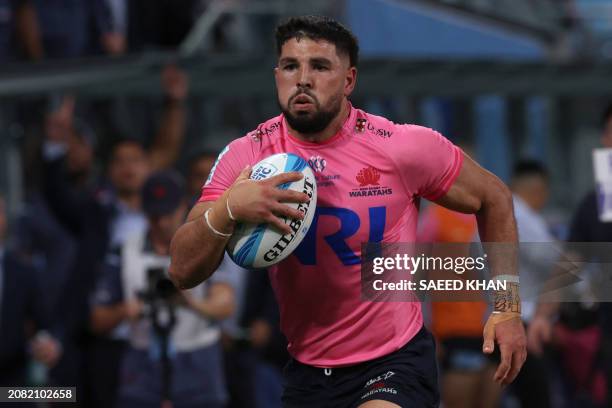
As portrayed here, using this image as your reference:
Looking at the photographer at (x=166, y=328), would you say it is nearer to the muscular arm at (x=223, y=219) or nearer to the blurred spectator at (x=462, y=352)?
the blurred spectator at (x=462, y=352)

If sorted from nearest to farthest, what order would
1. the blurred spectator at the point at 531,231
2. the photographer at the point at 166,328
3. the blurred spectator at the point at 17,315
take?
the photographer at the point at 166,328 → the blurred spectator at the point at 17,315 → the blurred spectator at the point at 531,231

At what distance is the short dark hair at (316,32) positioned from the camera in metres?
6.04

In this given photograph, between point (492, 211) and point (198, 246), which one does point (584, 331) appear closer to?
point (492, 211)

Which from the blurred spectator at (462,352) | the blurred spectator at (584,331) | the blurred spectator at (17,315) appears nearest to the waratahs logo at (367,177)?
the blurred spectator at (584,331)

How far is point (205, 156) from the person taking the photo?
10.1 metres

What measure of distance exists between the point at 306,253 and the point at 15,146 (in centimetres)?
570

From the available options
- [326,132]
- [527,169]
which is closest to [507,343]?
[326,132]

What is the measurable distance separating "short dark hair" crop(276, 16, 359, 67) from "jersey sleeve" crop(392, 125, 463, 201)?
1.54ft

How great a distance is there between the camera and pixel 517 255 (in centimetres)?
634

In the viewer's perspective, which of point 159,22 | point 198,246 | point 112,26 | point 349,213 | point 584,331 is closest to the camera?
point 198,246

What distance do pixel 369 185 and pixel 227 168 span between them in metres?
0.63

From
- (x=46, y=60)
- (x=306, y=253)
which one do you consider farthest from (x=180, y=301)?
(x=46, y=60)

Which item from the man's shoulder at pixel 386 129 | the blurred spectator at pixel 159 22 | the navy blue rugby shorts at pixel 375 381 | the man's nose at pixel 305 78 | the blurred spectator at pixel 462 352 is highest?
the blurred spectator at pixel 159 22

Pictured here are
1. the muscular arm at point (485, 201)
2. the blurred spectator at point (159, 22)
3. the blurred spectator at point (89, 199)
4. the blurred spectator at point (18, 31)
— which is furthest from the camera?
the blurred spectator at point (159, 22)
